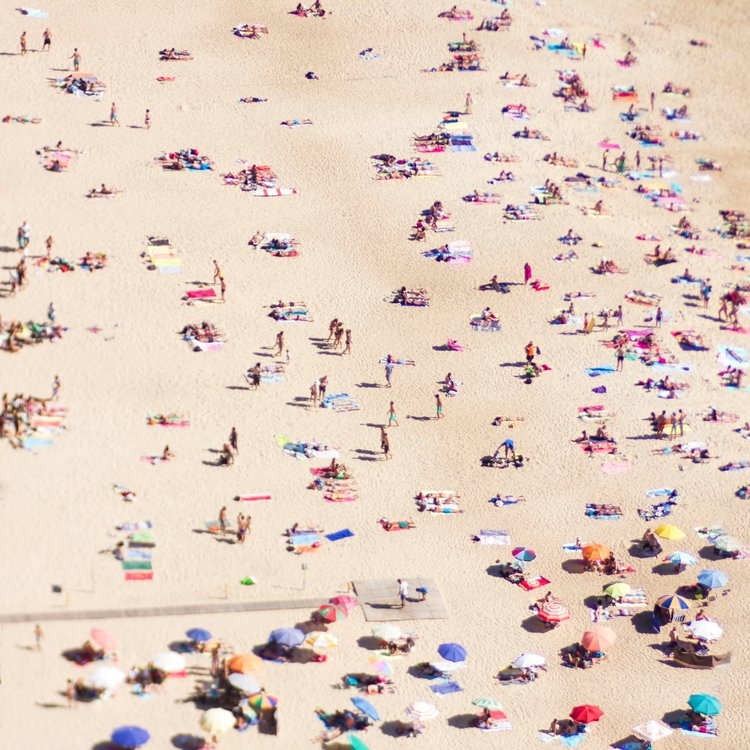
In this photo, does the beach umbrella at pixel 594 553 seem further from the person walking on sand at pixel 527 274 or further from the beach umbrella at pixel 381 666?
the person walking on sand at pixel 527 274

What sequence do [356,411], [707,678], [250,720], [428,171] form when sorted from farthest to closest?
1. [428,171]
2. [356,411]
3. [707,678]
4. [250,720]

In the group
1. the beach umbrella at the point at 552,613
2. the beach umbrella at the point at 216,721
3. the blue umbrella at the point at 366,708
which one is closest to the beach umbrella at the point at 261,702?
the beach umbrella at the point at 216,721

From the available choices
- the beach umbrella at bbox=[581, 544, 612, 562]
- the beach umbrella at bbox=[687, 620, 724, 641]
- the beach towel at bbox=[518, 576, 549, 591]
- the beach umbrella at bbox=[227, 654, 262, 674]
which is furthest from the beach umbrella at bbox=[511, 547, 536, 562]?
the beach umbrella at bbox=[227, 654, 262, 674]

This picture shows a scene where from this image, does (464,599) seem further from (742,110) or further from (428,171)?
(742,110)

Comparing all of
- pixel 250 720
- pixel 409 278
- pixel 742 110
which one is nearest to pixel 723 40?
pixel 742 110

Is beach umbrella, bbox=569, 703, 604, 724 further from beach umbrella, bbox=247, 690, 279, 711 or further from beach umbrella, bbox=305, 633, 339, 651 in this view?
beach umbrella, bbox=247, 690, 279, 711

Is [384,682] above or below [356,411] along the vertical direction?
below
